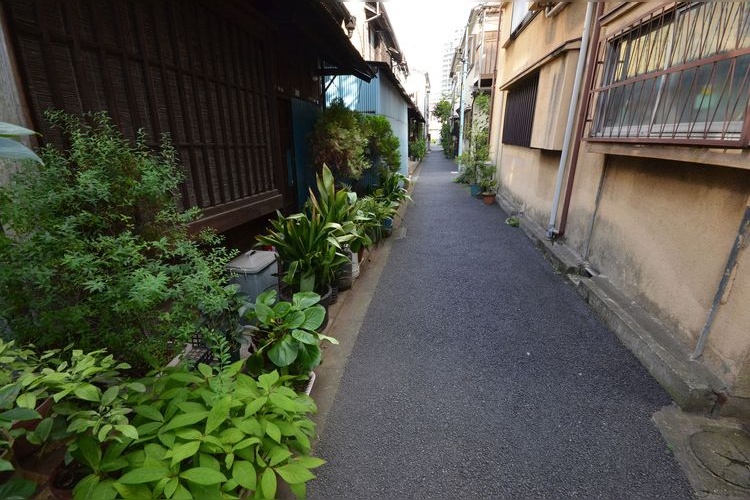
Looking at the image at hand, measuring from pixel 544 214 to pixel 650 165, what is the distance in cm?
275

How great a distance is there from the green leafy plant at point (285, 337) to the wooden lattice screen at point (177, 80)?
1.05 meters

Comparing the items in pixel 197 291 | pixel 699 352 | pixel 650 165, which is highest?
pixel 650 165

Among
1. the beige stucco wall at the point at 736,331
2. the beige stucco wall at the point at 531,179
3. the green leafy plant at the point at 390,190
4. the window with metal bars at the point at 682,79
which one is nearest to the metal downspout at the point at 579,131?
the window with metal bars at the point at 682,79

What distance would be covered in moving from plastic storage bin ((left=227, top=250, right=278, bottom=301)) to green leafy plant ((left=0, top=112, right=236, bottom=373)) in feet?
4.39

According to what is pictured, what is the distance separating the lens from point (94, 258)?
1.36 metres

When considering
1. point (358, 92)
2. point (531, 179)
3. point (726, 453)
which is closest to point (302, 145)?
point (358, 92)

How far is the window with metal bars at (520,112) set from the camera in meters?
6.28

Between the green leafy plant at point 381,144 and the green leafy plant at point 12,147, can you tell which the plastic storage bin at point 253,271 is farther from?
the green leafy plant at point 381,144

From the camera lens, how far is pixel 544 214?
18.7ft

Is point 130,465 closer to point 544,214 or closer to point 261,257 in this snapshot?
point 261,257

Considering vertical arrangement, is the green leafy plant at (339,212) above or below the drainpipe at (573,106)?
below

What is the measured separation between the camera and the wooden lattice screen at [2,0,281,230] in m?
1.72

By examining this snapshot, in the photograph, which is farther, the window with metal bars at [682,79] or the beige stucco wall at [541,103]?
the beige stucco wall at [541,103]

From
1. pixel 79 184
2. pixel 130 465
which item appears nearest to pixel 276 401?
pixel 130 465
